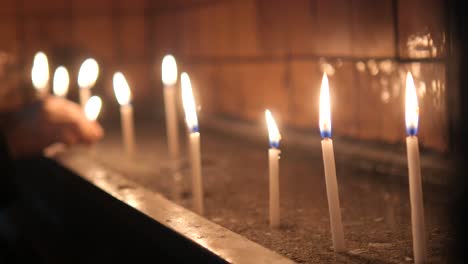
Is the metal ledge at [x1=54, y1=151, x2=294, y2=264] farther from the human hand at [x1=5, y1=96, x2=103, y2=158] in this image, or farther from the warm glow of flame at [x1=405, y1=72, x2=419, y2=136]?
the warm glow of flame at [x1=405, y1=72, x2=419, y2=136]

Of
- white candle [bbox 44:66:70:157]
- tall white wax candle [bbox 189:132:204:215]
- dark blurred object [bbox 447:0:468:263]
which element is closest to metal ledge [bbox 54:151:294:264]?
tall white wax candle [bbox 189:132:204:215]

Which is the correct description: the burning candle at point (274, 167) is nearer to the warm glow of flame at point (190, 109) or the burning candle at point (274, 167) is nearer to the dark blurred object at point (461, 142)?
the warm glow of flame at point (190, 109)

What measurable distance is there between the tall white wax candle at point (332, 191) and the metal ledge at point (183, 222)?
0.17 m

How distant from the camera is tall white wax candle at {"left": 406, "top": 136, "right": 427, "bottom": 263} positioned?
1.16 m

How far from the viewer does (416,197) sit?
3.86ft

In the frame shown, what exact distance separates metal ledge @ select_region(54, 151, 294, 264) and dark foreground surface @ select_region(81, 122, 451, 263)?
4.6 inches

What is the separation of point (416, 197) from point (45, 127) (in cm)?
175

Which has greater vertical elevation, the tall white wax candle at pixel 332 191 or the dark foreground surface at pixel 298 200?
the tall white wax candle at pixel 332 191

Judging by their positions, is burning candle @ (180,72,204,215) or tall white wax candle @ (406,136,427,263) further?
burning candle @ (180,72,204,215)

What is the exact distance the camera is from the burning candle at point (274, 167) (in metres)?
1.51

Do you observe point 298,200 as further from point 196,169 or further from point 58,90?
point 58,90

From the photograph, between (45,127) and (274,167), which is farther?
(45,127)

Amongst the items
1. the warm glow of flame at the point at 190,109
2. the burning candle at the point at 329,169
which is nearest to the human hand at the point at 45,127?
the warm glow of flame at the point at 190,109

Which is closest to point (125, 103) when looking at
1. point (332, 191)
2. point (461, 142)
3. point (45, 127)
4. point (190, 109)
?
point (45, 127)
